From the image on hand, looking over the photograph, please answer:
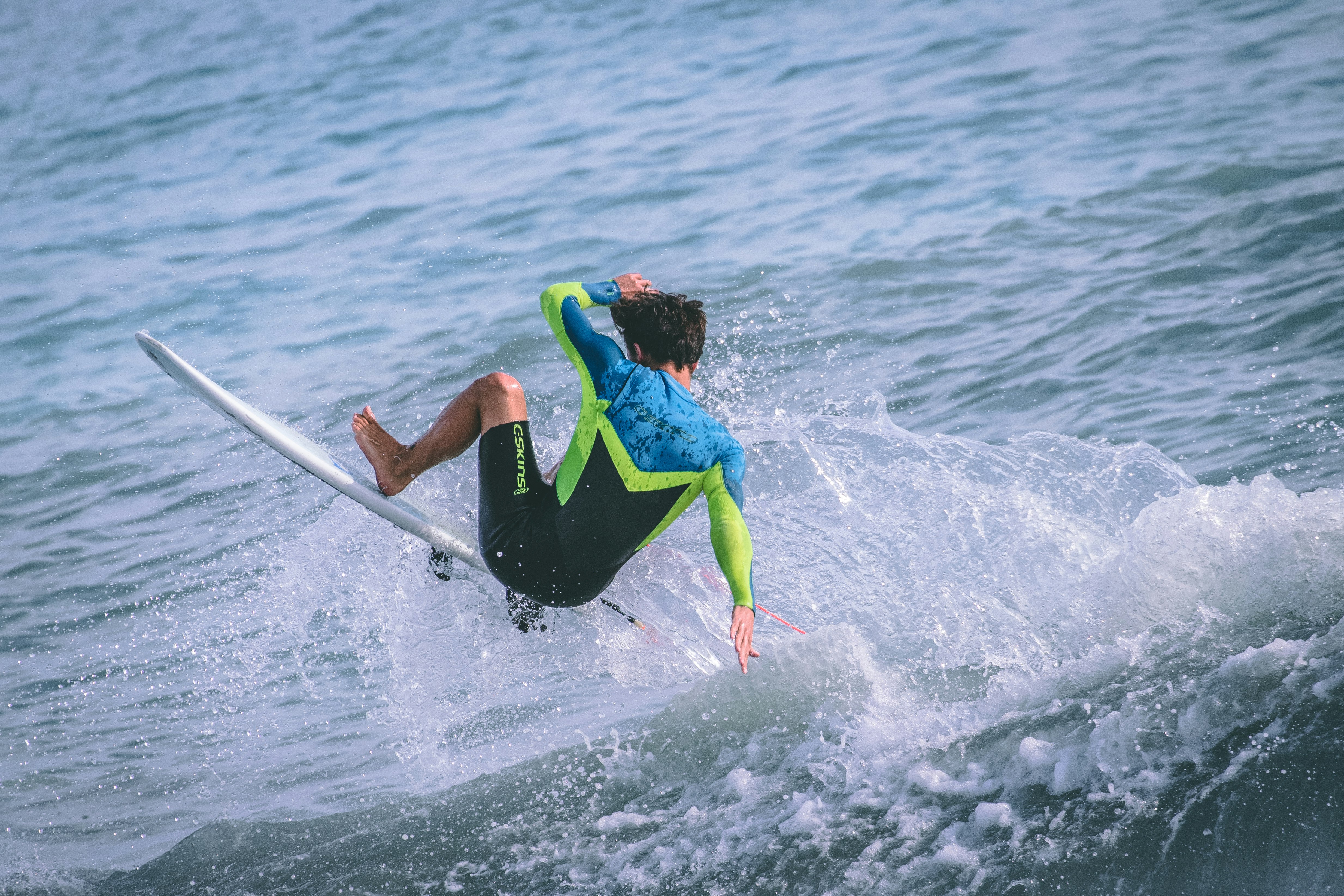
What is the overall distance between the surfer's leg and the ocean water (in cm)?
41

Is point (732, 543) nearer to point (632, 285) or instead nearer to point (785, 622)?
point (785, 622)

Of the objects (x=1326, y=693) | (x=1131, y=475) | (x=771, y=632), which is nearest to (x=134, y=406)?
(x=771, y=632)

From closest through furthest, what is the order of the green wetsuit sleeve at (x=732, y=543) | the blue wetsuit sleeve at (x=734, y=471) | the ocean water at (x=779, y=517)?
the ocean water at (x=779, y=517), the green wetsuit sleeve at (x=732, y=543), the blue wetsuit sleeve at (x=734, y=471)

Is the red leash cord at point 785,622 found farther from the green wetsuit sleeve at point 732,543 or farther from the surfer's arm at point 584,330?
the surfer's arm at point 584,330

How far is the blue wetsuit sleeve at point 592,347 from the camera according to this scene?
4672 mm

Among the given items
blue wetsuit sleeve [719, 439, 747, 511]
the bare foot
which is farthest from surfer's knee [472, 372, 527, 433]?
blue wetsuit sleeve [719, 439, 747, 511]

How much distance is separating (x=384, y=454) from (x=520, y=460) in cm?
77

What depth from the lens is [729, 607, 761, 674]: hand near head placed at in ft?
13.3

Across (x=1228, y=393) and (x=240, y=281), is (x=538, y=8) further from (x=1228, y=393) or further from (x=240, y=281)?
(x=1228, y=393)

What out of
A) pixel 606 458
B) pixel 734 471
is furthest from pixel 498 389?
pixel 734 471

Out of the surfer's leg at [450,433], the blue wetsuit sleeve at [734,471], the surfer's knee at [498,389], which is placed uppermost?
the surfer's knee at [498,389]

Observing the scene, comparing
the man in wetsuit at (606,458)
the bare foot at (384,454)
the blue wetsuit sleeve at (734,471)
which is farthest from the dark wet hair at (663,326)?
the bare foot at (384,454)

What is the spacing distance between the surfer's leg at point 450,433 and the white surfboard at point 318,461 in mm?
125

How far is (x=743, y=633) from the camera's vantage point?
13.4 ft
